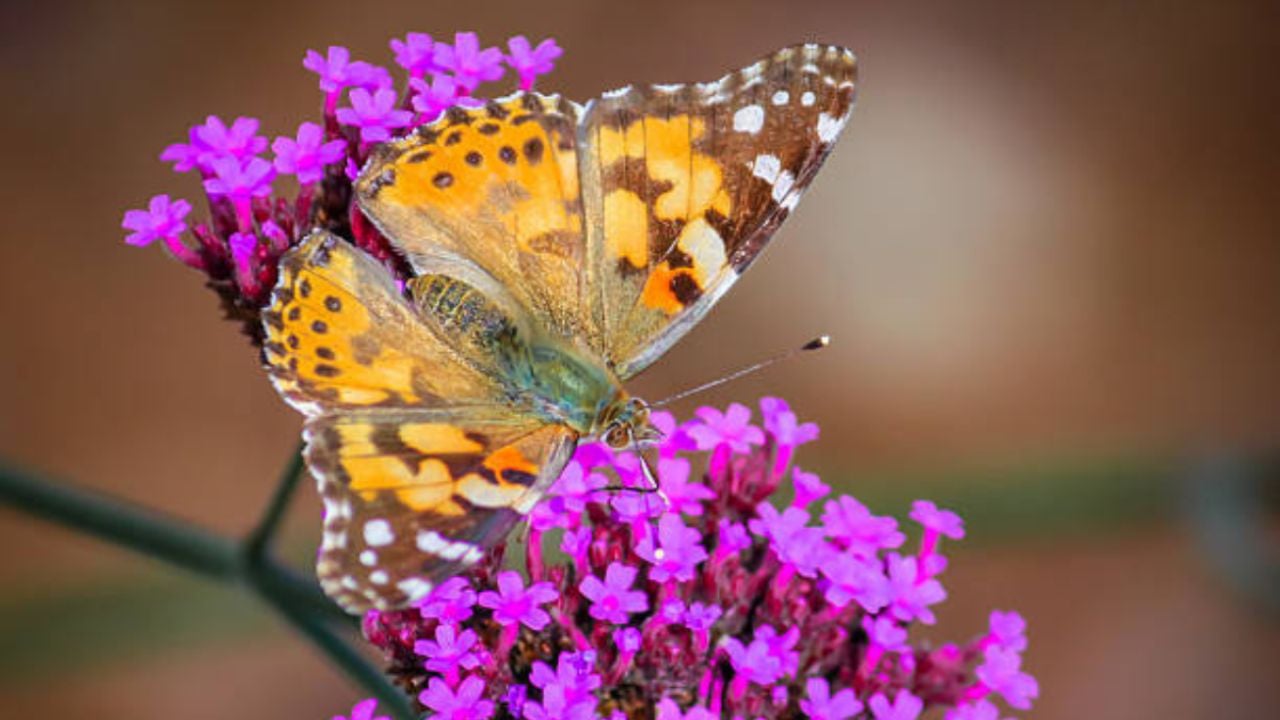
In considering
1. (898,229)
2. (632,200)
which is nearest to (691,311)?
(632,200)

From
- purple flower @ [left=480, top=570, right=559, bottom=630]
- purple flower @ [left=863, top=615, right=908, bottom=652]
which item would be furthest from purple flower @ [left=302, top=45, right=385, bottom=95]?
purple flower @ [left=863, top=615, right=908, bottom=652]

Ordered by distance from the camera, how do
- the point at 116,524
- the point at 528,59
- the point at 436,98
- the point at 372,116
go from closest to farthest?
1. the point at 372,116
2. the point at 436,98
3. the point at 528,59
4. the point at 116,524

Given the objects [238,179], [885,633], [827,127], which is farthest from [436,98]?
[885,633]

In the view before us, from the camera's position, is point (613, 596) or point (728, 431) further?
point (728, 431)

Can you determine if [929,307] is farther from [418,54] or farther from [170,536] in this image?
[170,536]

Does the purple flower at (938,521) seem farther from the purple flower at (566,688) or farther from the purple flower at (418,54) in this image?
the purple flower at (418,54)

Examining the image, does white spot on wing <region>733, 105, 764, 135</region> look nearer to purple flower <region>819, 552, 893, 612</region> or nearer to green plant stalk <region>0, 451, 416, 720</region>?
purple flower <region>819, 552, 893, 612</region>

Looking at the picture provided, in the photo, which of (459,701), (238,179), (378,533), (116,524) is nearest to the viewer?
(378,533)

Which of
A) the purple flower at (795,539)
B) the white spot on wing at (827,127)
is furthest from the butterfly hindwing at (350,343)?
the white spot on wing at (827,127)
